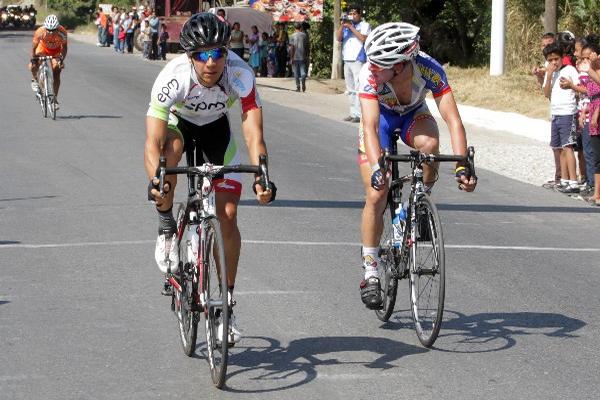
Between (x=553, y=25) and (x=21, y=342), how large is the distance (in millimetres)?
20726

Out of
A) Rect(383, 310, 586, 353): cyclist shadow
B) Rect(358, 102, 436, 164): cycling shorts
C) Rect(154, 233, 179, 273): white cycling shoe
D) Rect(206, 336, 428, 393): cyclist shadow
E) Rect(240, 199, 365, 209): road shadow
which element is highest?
Rect(358, 102, 436, 164): cycling shorts

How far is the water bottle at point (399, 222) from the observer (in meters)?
8.09

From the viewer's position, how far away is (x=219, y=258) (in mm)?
6605

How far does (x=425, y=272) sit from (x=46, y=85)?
16.6 meters

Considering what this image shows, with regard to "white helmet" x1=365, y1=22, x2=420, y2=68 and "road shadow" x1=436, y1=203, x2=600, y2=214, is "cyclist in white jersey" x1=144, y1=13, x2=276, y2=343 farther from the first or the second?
"road shadow" x1=436, y1=203, x2=600, y2=214

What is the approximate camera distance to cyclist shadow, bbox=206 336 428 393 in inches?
273

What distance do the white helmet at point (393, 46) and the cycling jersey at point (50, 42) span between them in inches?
628

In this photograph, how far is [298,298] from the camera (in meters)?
9.12

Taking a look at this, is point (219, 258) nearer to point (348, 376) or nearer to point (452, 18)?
point (348, 376)

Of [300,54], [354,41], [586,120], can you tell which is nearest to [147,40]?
[300,54]

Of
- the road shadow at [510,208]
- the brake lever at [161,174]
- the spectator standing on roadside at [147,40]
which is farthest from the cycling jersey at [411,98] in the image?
the spectator standing on roadside at [147,40]

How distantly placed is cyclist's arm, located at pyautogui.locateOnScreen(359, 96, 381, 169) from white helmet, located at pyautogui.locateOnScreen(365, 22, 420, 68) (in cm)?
30

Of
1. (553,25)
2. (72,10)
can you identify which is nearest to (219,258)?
(553,25)

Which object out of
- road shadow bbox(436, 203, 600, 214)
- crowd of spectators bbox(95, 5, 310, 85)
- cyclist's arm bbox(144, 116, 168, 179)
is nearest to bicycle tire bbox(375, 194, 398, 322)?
cyclist's arm bbox(144, 116, 168, 179)
